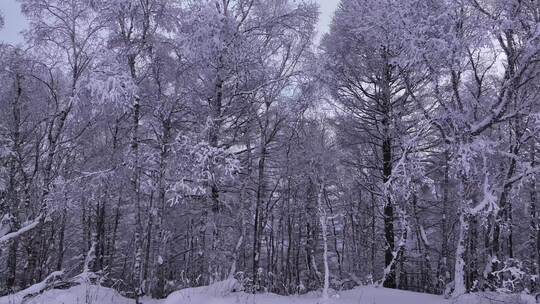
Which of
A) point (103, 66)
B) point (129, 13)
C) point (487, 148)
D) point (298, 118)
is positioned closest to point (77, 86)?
point (103, 66)

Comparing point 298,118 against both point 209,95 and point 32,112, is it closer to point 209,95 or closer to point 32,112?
point 209,95

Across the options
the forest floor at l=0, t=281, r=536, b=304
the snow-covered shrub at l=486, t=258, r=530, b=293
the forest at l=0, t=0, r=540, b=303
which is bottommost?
the forest floor at l=0, t=281, r=536, b=304

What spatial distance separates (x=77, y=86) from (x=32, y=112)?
5.87 metres

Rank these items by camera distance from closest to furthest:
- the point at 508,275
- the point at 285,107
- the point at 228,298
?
the point at 228,298 < the point at 508,275 < the point at 285,107

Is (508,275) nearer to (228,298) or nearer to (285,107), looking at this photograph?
(228,298)

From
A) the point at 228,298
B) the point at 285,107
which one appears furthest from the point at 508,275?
the point at 285,107

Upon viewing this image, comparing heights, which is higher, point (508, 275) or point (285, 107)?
point (285, 107)

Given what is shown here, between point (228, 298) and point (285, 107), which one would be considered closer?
point (228, 298)

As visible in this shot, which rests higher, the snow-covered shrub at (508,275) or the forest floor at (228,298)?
the snow-covered shrub at (508,275)

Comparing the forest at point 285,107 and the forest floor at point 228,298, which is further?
the forest at point 285,107

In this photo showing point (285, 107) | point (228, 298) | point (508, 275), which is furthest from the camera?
point (285, 107)

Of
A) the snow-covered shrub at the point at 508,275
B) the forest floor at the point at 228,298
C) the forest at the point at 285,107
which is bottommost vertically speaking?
the forest floor at the point at 228,298

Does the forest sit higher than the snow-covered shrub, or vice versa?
the forest

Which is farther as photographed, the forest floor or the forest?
the forest
